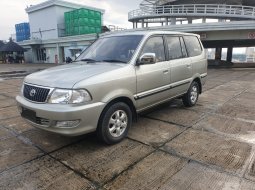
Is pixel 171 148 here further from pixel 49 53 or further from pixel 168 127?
pixel 49 53

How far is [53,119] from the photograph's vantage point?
10.6ft

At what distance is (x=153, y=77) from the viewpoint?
4402 millimetres

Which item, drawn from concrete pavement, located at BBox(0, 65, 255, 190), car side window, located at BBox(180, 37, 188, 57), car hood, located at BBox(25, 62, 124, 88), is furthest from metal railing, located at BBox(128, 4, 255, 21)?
car hood, located at BBox(25, 62, 124, 88)

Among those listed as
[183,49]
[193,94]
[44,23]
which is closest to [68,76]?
[183,49]

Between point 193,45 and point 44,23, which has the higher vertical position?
point 44,23

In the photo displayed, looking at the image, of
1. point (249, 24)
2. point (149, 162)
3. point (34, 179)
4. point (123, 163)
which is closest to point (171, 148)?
point (149, 162)

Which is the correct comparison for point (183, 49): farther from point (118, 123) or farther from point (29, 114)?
point (29, 114)

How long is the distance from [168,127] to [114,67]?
5.90ft

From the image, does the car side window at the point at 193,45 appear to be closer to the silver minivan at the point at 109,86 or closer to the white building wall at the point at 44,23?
the silver minivan at the point at 109,86

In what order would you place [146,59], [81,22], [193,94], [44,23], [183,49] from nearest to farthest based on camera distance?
[146,59] → [183,49] → [193,94] → [81,22] → [44,23]

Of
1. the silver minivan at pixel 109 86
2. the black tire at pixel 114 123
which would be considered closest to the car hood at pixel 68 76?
the silver minivan at pixel 109 86

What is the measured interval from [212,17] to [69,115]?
1515 inches

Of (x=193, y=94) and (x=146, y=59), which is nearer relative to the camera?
(x=146, y=59)

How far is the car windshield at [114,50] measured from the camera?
422 centimetres
